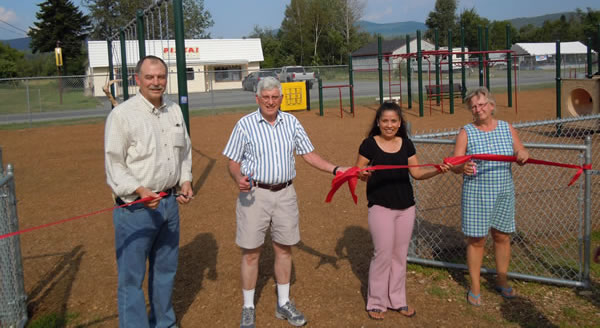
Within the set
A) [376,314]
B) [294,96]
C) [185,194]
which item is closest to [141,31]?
[185,194]

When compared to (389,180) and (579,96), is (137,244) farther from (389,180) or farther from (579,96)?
(579,96)

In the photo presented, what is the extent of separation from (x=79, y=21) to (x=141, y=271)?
199ft

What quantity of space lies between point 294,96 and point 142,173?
669 inches

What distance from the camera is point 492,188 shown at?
383 cm

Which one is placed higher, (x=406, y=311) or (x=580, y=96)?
(x=580, y=96)

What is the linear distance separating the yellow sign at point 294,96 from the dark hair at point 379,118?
16.1 m

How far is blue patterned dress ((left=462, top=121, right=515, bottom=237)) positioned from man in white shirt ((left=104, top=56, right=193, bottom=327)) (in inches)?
81.9

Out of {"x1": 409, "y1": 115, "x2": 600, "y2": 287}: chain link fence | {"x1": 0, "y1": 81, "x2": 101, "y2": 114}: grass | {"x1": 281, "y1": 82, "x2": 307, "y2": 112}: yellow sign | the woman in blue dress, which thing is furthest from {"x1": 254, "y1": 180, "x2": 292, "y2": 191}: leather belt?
{"x1": 0, "y1": 81, "x2": 101, "y2": 114}: grass

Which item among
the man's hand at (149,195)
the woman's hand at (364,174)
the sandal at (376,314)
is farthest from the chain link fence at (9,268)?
the sandal at (376,314)

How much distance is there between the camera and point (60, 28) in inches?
2191

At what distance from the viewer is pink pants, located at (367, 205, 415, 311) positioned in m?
3.71

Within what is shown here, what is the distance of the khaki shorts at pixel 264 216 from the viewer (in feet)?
11.7

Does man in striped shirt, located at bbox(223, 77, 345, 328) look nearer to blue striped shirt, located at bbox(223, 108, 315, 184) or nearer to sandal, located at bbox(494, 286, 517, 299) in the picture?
blue striped shirt, located at bbox(223, 108, 315, 184)

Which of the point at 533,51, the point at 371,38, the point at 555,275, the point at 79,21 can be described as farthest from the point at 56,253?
the point at 371,38
